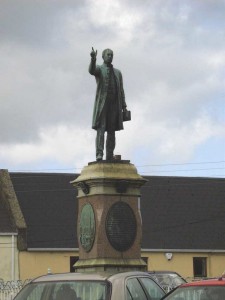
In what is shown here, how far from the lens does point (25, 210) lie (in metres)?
45.8

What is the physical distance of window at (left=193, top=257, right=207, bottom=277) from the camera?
45156mm

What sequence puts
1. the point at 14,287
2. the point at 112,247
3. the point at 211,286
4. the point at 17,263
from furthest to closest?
the point at 17,263
the point at 14,287
the point at 112,247
the point at 211,286

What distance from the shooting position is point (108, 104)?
1997cm

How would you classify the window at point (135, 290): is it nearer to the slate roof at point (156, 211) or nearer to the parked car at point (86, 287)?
the parked car at point (86, 287)

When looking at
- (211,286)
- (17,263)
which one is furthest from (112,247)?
(17,263)

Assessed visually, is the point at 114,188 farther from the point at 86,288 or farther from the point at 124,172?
the point at 86,288

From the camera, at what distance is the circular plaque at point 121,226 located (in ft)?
61.3

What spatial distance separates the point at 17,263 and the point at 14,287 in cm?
1907

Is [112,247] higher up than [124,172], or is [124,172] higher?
[124,172]

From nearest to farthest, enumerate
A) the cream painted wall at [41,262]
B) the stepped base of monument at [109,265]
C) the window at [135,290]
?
1. the window at [135,290]
2. the stepped base of monument at [109,265]
3. the cream painted wall at [41,262]

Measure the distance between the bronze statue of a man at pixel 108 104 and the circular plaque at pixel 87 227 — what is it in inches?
56.3

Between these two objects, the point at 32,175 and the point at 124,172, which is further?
the point at 32,175

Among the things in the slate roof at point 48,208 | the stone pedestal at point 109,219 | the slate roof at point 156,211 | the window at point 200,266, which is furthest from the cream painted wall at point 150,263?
the stone pedestal at point 109,219

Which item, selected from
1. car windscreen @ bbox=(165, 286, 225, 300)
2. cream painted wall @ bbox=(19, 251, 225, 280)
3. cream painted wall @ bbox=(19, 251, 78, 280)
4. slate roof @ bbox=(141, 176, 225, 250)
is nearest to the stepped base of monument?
car windscreen @ bbox=(165, 286, 225, 300)
